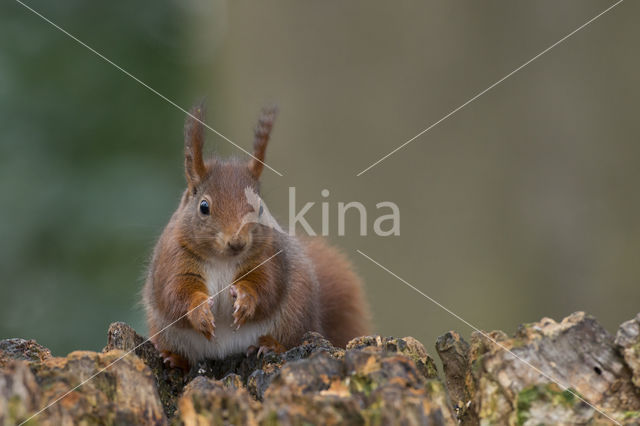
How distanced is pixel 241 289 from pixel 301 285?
129 millimetres

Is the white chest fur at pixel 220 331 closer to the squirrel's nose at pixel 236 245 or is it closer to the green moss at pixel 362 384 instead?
the squirrel's nose at pixel 236 245

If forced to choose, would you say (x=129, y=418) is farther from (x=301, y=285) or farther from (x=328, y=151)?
(x=328, y=151)

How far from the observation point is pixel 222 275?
4.10ft

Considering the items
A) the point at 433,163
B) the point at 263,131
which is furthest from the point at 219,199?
the point at 433,163

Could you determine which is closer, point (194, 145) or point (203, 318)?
point (203, 318)

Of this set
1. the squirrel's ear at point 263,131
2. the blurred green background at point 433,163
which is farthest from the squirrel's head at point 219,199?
the blurred green background at point 433,163

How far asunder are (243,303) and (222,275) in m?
0.10

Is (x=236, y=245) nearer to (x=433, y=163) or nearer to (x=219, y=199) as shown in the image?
(x=219, y=199)

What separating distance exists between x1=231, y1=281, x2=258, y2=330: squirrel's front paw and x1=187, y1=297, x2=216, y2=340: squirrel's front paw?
0.04m

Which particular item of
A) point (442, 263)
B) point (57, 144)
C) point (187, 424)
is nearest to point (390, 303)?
point (442, 263)

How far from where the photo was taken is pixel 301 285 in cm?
128

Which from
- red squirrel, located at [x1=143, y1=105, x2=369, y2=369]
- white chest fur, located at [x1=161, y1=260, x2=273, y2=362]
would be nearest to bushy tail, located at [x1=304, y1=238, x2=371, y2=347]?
red squirrel, located at [x1=143, y1=105, x2=369, y2=369]

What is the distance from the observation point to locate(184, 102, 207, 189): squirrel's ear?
47.6 inches
